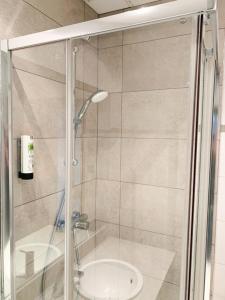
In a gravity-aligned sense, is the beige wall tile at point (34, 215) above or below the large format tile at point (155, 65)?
below

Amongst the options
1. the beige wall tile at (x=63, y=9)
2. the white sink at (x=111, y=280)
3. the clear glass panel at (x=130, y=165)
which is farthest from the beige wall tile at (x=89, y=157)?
the beige wall tile at (x=63, y=9)

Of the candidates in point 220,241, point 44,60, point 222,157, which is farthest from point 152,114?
point 220,241

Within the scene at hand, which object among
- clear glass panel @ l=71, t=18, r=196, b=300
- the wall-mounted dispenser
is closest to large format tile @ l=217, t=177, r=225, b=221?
clear glass panel @ l=71, t=18, r=196, b=300

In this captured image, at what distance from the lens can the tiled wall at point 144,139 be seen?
0.88 m

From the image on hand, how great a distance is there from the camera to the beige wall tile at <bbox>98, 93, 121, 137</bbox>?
3.40ft

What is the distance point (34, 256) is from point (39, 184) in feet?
1.16

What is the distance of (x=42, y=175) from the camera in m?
1.18

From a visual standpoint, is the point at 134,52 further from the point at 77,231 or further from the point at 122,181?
the point at 77,231

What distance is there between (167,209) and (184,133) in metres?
0.35

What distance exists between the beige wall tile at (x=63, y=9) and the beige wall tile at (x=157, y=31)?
25.1 inches

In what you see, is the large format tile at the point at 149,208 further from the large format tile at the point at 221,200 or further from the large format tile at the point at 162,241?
the large format tile at the point at 221,200

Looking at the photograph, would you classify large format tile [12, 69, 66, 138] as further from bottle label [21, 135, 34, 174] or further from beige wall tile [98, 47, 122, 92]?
beige wall tile [98, 47, 122, 92]

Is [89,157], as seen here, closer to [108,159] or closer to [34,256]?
[108,159]

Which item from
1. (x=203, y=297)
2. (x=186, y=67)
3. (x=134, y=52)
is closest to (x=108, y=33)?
(x=134, y=52)
